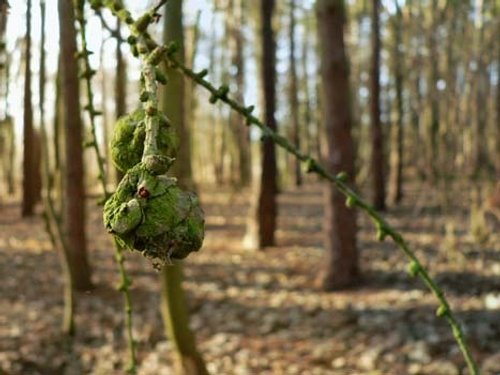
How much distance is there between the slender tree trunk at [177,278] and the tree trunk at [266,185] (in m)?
5.23

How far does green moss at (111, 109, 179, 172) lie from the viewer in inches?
23.4

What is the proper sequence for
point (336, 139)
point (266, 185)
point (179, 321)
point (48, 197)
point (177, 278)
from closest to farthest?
1. point (177, 278)
2. point (179, 321)
3. point (48, 197)
4. point (336, 139)
5. point (266, 185)

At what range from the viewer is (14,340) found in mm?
6848

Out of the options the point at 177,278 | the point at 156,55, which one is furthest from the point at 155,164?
the point at 177,278

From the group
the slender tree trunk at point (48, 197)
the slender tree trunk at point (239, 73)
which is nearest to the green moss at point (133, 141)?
the slender tree trunk at point (48, 197)

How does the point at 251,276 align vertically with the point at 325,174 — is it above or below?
below

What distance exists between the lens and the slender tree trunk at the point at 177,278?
135 inches

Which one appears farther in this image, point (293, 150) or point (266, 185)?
point (266, 185)

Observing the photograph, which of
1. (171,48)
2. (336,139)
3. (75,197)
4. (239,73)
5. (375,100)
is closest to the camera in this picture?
(171,48)

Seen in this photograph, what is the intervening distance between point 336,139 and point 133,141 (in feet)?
23.6

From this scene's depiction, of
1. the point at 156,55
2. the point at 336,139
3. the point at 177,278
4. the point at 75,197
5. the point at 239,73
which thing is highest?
the point at 239,73

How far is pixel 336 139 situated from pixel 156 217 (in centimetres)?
730

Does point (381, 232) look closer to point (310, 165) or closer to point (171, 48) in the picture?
point (310, 165)

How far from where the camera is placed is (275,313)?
288 inches
